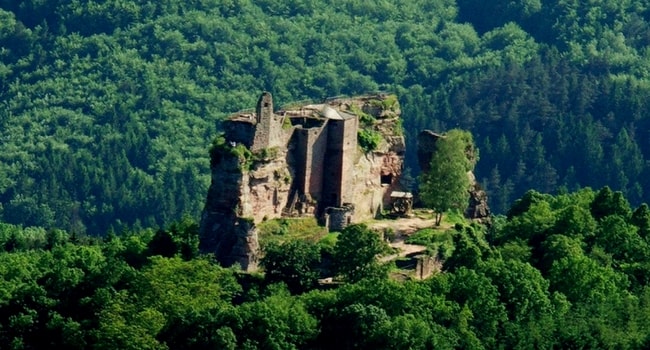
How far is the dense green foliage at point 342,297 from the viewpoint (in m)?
126

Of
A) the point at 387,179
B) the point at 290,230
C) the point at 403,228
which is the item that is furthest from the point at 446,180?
the point at 290,230

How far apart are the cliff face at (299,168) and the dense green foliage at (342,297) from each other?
168cm

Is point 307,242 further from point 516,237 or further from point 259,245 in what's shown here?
point 516,237

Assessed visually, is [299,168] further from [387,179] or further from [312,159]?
[387,179]

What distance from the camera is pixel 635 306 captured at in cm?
13488

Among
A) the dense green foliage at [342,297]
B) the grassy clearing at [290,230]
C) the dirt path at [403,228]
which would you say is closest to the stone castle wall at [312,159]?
the grassy clearing at [290,230]

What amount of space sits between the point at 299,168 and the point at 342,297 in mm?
10496

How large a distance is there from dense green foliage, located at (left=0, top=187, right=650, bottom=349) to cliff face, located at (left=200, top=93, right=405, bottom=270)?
168cm

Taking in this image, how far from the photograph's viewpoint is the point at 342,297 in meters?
129

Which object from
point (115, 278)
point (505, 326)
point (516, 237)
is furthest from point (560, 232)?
point (115, 278)

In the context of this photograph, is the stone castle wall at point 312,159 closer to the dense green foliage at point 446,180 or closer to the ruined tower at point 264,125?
the ruined tower at point 264,125

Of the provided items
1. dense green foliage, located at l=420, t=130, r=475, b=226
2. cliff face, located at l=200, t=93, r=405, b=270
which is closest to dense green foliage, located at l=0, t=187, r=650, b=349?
cliff face, located at l=200, t=93, r=405, b=270

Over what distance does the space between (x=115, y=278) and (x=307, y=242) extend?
8.81 metres

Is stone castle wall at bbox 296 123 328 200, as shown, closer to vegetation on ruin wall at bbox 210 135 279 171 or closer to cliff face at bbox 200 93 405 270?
cliff face at bbox 200 93 405 270
